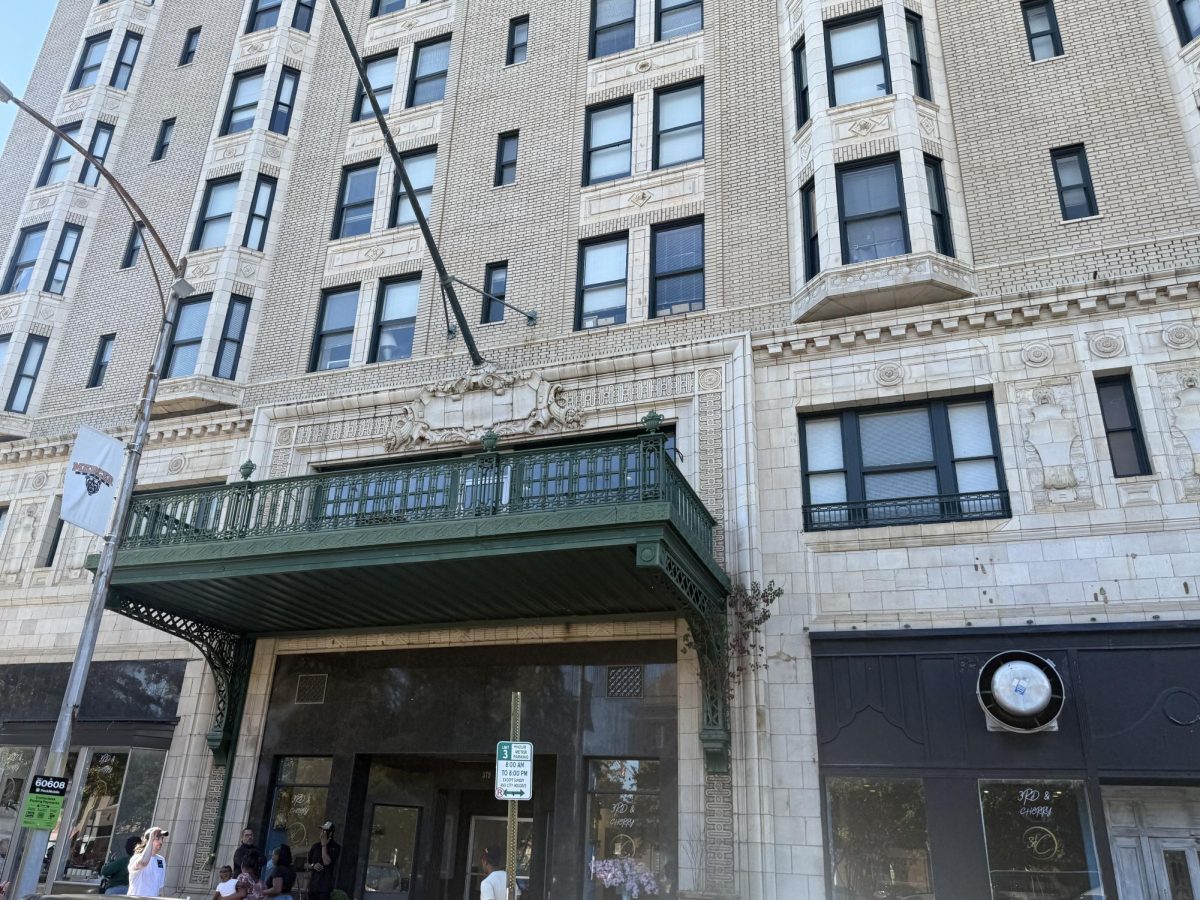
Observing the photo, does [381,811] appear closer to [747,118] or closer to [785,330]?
[785,330]

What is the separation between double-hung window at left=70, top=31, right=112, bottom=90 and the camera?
26.6 m

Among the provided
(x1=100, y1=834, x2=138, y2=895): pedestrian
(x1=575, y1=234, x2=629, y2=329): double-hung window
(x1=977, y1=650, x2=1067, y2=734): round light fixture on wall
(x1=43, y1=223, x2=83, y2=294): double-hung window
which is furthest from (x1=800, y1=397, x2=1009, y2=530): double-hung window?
(x1=43, y1=223, x2=83, y2=294): double-hung window

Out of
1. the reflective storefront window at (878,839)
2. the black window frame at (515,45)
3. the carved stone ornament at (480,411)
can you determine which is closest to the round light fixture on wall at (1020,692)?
the reflective storefront window at (878,839)

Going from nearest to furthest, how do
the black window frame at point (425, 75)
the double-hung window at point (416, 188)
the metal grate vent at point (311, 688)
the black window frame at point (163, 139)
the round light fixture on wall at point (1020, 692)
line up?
the round light fixture on wall at point (1020, 692) < the metal grate vent at point (311, 688) < the double-hung window at point (416, 188) < the black window frame at point (425, 75) < the black window frame at point (163, 139)

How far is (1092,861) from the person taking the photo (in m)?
11.1

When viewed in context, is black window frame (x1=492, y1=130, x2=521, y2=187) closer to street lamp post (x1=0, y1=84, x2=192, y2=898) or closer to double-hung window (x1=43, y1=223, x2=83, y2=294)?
street lamp post (x1=0, y1=84, x2=192, y2=898)

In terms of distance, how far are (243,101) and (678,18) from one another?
11.8 meters

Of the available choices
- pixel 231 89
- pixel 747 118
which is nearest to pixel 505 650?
pixel 747 118

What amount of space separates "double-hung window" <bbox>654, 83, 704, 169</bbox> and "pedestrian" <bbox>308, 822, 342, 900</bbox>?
13543mm

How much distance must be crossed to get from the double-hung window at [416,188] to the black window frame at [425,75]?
4.73 feet

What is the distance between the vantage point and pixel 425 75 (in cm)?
2206

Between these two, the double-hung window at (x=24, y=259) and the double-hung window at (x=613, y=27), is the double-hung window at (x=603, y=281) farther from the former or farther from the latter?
the double-hung window at (x=24, y=259)

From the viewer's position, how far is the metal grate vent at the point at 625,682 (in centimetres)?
1378

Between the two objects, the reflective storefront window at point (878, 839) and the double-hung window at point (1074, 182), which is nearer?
the reflective storefront window at point (878, 839)
